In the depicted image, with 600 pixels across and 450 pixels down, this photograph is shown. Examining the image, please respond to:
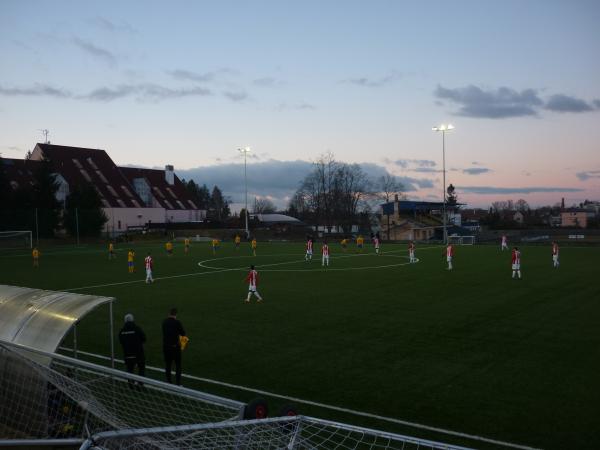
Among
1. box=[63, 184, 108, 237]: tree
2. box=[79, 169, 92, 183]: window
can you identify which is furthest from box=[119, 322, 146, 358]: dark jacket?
box=[79, 169, 92, 183]: window

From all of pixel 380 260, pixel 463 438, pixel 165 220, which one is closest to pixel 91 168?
pixel 165 220

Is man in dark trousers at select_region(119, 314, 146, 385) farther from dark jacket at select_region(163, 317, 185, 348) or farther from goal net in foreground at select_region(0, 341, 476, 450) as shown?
goal net in foreground at select_region(0, 341, 476, 450)

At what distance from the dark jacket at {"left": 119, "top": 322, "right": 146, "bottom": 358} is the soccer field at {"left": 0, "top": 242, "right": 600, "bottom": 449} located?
1634mm

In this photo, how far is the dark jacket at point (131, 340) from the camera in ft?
33.6

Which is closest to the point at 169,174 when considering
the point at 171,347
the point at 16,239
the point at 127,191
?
the point at 127,191

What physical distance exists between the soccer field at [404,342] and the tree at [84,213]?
3598 cm

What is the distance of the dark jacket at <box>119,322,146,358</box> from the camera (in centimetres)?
1024

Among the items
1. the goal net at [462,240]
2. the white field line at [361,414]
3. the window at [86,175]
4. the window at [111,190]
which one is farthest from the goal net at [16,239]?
the white field line at [361,414]

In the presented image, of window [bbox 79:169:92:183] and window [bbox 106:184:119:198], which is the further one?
window [bbox 106:184:119:198]

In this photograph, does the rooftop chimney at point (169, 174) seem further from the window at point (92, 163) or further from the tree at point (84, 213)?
the tree at point (84, 213)

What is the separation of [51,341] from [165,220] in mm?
77773

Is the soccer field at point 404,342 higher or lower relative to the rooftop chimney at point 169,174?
lower

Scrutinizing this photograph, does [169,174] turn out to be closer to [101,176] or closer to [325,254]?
[101,176]

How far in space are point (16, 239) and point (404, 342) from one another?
5329 centimetres
